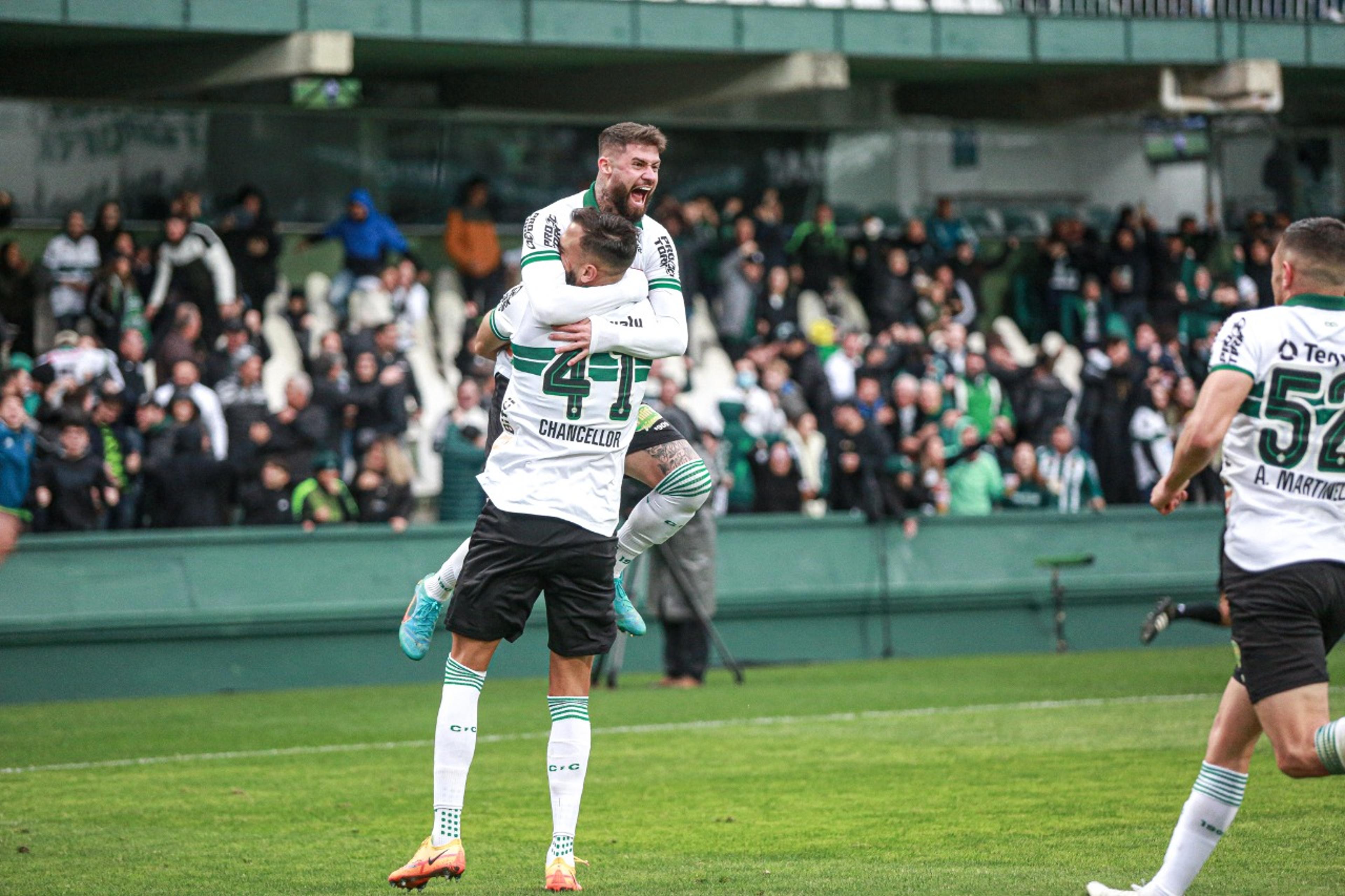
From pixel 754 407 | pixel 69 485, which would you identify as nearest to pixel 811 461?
pixel 754 407

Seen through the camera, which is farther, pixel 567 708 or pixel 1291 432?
pixel 567 708

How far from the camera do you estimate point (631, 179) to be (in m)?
7.02

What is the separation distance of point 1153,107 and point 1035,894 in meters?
20.9

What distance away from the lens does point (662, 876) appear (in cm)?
733

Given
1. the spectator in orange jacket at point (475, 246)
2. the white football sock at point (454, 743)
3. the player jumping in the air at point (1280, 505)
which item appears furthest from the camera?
the spectator in orange jacket at point (475, 246)

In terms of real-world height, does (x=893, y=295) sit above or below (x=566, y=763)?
above

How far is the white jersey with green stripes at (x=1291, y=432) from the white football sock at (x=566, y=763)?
2449 millimetres

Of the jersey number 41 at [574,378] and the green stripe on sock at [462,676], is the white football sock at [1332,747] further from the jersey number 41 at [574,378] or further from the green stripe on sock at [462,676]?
the green stripe on sock at [462,676]

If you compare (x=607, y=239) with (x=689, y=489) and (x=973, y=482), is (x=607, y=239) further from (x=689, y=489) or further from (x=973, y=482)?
(x=973, y=482)

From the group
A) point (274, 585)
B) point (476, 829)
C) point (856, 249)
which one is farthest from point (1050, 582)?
point (476, 829)


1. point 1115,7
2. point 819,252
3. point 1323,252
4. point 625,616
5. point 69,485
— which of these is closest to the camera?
point 1323,252

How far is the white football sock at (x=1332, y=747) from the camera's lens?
5.67 metres

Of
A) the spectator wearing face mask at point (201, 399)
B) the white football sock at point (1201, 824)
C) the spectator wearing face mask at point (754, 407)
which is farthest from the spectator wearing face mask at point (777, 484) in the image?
the white football sock at point (1201, 824)

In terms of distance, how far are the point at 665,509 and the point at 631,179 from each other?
5.14ft
